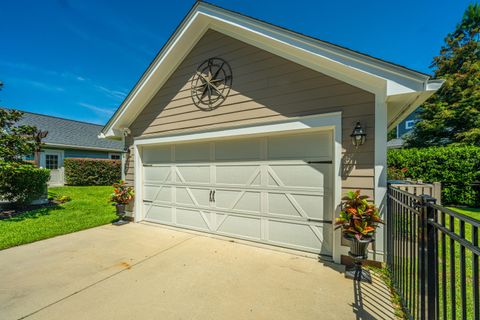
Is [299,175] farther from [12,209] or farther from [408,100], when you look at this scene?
[12,209]

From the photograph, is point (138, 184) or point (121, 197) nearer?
point (121, 197)

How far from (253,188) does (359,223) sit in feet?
6.76

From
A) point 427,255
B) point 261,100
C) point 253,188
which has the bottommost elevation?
point 427,255

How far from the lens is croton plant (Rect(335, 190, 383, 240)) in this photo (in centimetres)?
297

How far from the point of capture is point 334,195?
3.62m

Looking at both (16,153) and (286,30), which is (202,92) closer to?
(286,30)

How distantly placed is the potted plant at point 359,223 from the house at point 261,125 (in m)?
0.42

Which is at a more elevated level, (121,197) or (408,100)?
(408,100)

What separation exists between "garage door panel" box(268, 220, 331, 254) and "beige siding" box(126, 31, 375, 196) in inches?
37.4

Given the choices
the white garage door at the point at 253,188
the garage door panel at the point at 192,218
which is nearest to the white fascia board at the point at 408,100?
the white garage door at the point at 253,188


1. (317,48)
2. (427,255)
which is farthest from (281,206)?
(317,48)

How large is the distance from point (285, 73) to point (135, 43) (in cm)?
776

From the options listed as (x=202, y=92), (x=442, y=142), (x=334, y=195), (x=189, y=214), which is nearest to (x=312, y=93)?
(x=334, y=195)

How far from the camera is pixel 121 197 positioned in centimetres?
587
